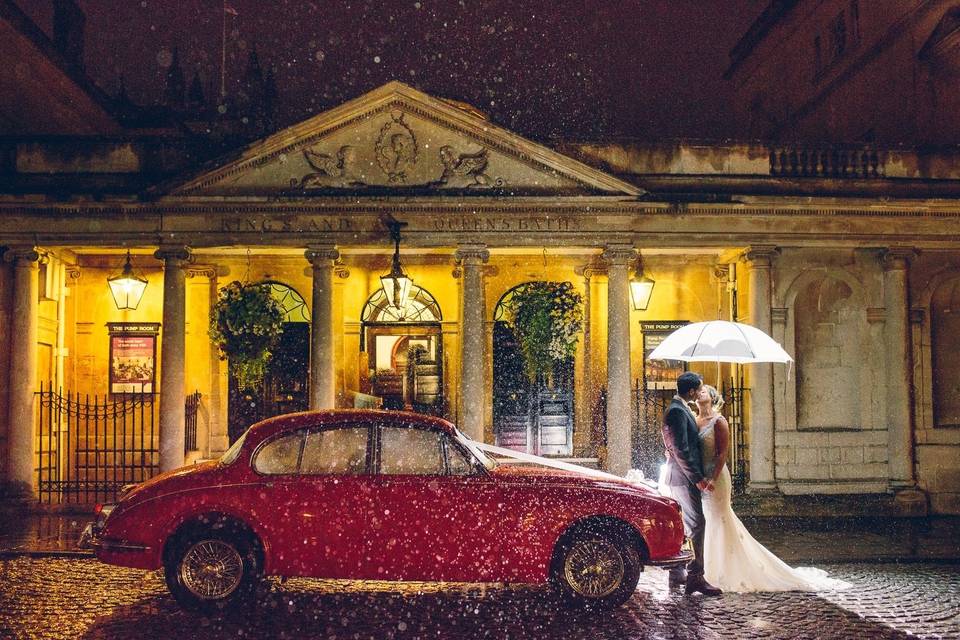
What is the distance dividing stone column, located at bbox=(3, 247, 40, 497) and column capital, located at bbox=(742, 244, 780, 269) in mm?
11940

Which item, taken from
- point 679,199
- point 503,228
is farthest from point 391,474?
point 679,199

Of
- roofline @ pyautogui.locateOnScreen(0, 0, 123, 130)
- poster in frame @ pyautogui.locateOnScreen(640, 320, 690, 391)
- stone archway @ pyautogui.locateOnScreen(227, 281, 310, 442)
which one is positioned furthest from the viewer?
roofline @ pyautogui.locateOnScreen(0, 0, 123, 130)

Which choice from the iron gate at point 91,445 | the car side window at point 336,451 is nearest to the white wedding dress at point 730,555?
the car side window at point 336,451

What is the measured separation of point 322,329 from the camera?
1341 centimetres

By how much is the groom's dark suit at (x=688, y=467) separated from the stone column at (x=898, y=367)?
7.43 meters

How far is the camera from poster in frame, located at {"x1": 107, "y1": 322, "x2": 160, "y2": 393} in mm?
15766

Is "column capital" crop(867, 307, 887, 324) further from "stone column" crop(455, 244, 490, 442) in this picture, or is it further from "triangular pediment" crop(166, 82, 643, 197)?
"stone column" crop(455, 244, 490, 442)

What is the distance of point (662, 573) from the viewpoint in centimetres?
885

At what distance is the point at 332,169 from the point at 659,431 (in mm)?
7903

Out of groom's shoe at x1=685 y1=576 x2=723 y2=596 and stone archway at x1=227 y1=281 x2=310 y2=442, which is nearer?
groom's shoe at x1=685 y1=576 x2=723 y2=596

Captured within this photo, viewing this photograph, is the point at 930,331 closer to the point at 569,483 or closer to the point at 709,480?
the point at 709,480

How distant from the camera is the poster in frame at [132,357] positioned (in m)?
15.8

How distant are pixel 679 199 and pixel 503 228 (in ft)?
9.65

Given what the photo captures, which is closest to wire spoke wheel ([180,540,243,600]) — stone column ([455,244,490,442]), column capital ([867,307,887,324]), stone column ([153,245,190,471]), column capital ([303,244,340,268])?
stone column ([455,244,490,442])
